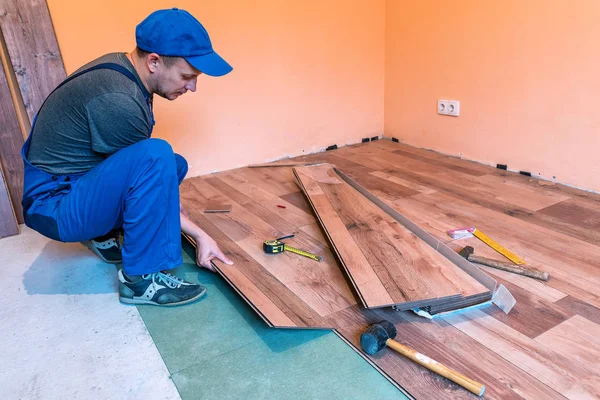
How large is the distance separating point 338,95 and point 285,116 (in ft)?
1.71

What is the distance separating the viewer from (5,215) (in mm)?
2322

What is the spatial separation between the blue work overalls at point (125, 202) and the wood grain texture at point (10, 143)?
0.97m

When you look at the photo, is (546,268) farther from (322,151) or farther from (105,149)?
(322,151)

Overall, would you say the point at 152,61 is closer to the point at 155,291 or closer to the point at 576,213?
the point at 155,291

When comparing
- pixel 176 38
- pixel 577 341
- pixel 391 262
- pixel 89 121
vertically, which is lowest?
pixel 577 341

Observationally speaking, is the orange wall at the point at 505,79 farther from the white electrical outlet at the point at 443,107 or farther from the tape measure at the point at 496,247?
the tape measure at the point at 496,247

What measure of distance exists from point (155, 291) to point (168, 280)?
63mm

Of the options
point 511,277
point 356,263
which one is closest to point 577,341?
point 511,277

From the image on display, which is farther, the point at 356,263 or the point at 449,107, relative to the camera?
the point at 449,107

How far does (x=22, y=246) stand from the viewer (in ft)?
7.31

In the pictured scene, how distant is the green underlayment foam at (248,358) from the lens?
122 centimetres

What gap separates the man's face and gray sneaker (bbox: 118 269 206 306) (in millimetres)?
699

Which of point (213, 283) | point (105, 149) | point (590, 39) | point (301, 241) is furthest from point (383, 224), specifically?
point (590, 39)

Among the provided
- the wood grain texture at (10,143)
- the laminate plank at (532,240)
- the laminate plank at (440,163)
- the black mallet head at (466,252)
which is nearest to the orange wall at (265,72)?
the wood grain texture at (10,143)
